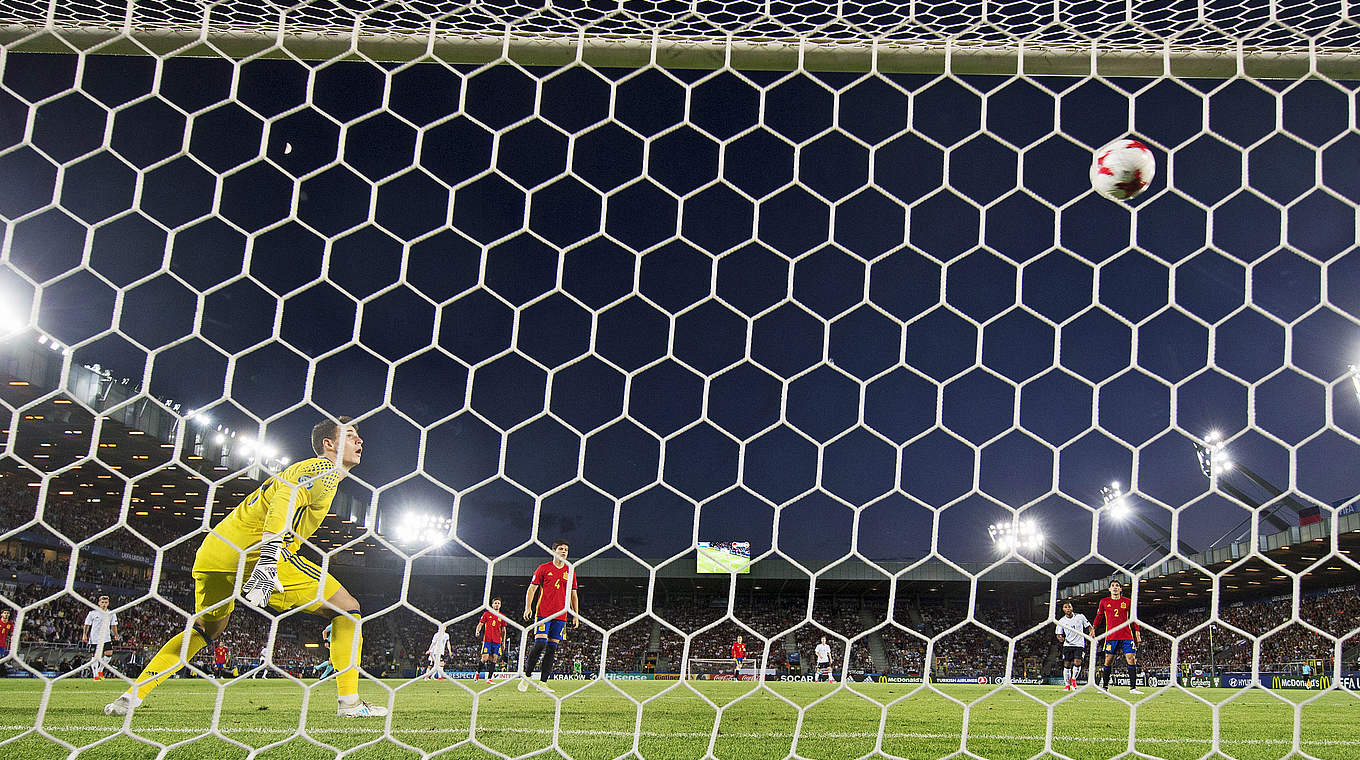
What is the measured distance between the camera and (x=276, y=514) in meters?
3.17

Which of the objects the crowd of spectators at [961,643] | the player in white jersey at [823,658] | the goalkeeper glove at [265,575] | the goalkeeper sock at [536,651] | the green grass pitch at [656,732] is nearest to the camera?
the green grass pitch at [656,732]

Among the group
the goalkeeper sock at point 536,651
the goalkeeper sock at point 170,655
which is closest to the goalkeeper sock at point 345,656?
the goalkeeper sock at point 170,655

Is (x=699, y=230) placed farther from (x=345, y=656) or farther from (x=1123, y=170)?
(x=345, y=656)

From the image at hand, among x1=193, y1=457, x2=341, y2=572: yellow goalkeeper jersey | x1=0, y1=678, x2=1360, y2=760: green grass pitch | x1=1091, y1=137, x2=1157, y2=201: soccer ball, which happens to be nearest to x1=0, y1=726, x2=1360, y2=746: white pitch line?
x1=0, y1=678, x2=1360, y2=760: green grass pitch

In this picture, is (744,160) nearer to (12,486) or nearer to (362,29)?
(362,29)

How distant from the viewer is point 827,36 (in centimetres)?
352

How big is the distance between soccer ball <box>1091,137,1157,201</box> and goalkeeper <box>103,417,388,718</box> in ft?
11.7

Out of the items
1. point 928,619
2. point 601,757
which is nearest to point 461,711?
point 601,757

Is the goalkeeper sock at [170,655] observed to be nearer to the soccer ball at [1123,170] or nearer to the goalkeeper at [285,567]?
the goalkeeper at [285,567]

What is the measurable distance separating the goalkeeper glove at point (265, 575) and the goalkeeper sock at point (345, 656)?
0.35m

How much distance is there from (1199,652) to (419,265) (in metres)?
31.3

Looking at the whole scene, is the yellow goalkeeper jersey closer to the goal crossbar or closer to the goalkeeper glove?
the goalkeeper glove

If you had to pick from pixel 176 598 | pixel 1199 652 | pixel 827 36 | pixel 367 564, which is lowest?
pixel 367 564

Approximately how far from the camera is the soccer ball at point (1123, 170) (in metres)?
4.21
